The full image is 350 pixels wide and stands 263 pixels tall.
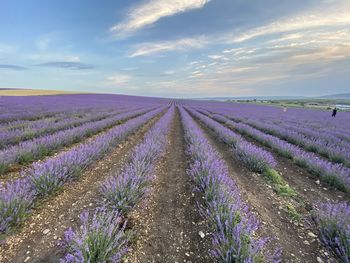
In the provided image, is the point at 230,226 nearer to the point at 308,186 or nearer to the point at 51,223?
the point at 51,223

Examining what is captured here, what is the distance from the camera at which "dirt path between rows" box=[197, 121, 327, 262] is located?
91.6 inches

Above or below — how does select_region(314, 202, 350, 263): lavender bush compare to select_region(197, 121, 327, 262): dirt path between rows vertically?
above

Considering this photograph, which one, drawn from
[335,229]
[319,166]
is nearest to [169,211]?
[335,229]

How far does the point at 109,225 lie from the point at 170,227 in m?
0.98

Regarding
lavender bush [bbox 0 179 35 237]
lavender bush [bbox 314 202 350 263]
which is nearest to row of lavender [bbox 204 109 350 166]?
lavender bush [bbox 314 202 350 263]

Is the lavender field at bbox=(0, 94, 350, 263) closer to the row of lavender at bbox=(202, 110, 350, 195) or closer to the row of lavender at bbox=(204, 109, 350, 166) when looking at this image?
the row of lavender at bbox=(202, 110, 350, 195)

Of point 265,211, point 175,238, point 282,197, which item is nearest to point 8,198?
point 175,238

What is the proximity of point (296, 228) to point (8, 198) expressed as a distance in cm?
393

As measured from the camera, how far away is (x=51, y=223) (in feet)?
8.72

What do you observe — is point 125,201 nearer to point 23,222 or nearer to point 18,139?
point 23,222

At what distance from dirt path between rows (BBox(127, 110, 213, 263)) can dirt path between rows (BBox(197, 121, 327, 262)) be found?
0.91 m

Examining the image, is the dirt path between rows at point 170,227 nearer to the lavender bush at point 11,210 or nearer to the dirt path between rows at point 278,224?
the dirt path between rows at point 278,224

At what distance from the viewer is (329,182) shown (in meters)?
4.39

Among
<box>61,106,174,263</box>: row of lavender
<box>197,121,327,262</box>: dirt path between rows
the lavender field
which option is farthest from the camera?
<box>197,121,327,262</box>: dirt path between rows
